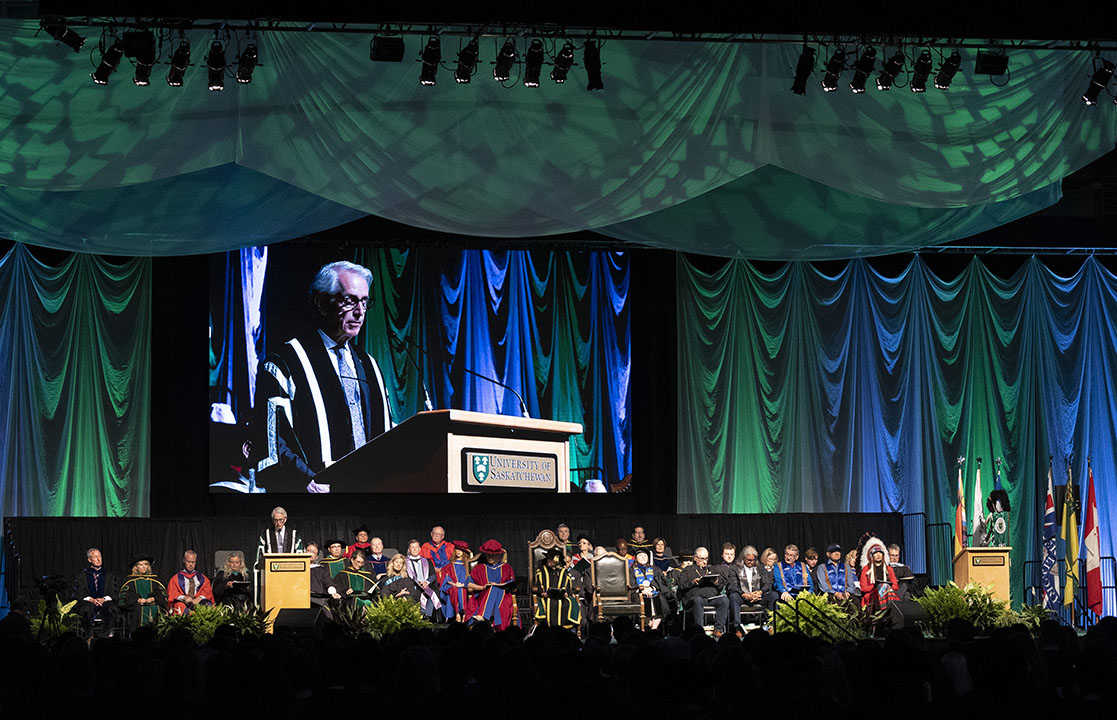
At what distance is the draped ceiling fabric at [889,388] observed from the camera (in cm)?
1764

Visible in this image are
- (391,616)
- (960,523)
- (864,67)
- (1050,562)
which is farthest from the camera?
(960,523)

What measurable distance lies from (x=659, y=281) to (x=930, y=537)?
4787 millimetres

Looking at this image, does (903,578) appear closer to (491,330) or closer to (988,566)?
(988,566)

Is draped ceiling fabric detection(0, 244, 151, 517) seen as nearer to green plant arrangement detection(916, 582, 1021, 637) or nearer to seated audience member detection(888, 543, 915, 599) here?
seated audience member detection(888, 543, 915, 599)

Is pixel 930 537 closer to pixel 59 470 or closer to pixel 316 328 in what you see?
pixel 316 328

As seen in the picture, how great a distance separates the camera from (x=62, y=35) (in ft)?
23.4

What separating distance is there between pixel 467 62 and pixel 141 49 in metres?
1.81

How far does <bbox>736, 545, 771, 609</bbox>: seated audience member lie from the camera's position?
15.4 metres

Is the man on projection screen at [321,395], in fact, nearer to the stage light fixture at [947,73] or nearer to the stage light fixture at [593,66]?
the stage light fixture at [593,66]

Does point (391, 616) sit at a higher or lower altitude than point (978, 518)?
lower

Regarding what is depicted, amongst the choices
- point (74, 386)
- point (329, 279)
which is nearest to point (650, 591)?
point (329, 279)

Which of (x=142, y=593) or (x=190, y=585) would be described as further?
(x=190, y=585)

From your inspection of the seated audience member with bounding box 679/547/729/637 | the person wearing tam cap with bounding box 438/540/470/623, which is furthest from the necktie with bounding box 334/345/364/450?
the seated audience member with bounding box 679/547/729/637

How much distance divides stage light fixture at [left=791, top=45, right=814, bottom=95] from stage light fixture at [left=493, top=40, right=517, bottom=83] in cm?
168
